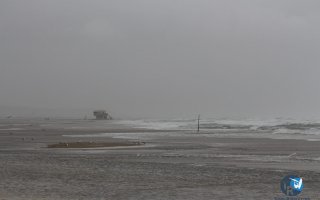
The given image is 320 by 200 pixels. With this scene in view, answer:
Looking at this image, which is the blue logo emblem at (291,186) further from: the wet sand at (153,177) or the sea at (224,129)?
the sea at (224,129)

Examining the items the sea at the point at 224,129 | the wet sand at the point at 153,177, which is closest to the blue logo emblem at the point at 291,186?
the wet sand at the point at 153,177

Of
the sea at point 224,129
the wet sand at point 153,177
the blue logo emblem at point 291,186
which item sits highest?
the sea at point 224,129

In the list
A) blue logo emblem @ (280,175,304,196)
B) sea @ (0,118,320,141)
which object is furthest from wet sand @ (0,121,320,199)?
sea @ (0,118,320,141)

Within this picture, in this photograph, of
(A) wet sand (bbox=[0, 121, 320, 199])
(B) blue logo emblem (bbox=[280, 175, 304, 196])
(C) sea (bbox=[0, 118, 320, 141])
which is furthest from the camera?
(C) sea (bbox=[0, 118, 320, 141])

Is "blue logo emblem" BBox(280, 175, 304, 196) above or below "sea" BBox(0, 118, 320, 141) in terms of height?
below

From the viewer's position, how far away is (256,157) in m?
29.0

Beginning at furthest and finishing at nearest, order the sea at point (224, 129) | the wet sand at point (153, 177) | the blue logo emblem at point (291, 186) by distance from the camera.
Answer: the sea at point (224, 129) < the wet sand at point (153, 177) < the blue logo emblem at point (291, 186)

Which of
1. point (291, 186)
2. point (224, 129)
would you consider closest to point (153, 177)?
point (291, 186)

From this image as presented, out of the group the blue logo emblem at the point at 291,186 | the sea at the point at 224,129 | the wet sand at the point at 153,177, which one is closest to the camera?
the blue logo emblem at the point at 291,186

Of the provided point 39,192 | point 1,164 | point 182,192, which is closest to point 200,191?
point 182,192

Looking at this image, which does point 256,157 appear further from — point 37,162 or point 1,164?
point 1,164

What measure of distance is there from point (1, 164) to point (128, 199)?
37.9 feet

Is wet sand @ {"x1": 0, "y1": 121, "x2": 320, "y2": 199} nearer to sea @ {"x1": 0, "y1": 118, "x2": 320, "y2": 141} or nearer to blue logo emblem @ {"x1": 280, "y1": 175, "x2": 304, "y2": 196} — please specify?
blue logo emblem @ {"x1": 280, "y1": 175, "x2": 304, "y2": 196}

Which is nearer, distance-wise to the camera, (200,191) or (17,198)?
(17,198)
